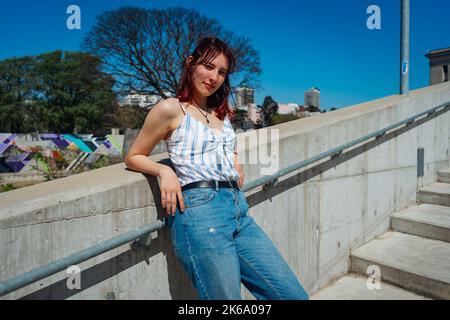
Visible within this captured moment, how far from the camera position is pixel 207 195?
168cm

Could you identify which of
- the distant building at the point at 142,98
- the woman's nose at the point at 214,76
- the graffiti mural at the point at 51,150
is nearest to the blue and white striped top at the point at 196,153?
the woman's nose at the point at 214,76

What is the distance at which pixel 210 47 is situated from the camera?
1841mm

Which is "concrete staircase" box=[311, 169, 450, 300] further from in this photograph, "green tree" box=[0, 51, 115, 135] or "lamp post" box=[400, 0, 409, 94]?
"green tree" box=[0, 51, 115, 135]

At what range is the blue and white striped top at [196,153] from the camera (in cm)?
173

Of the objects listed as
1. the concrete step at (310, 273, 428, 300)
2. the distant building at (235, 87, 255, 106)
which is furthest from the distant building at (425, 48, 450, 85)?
the concrete step at (310, 273, 428, 300)

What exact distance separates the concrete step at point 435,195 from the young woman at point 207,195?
2970 mm

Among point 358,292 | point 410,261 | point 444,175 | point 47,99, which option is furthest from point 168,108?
point 47,99

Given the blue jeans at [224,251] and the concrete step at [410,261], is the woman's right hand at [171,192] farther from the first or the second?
the concrete step at [410,261]

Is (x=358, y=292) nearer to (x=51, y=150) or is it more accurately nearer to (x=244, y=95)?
(x=244, y=95)

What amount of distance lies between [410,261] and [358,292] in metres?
0.52

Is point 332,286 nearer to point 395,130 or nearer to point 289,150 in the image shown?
point 289,150
